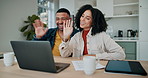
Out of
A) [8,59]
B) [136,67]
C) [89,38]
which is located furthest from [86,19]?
[8,59]

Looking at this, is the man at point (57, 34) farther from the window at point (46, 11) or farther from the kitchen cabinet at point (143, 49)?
the window at point (46, 11)

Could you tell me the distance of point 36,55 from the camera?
75cm

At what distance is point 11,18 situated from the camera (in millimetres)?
2791

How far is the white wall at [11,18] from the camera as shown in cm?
260

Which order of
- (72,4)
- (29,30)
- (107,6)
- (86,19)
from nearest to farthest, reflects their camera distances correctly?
(86,19) → (29,30) → (107,6) → (72,4)

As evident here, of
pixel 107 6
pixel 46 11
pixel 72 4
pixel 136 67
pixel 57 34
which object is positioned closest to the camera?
pixel 136 67

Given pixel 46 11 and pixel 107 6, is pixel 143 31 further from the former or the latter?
pixel 46 11

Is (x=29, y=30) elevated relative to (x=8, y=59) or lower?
elevated

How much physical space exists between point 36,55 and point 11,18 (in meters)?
2.44

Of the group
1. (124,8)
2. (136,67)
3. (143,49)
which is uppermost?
(124,8)

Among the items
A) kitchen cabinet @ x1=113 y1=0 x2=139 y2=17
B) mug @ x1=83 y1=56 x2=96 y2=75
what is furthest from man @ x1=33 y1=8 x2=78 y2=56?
kitchen cabinet @ x1=113 y1=0 x2=139 y2=17

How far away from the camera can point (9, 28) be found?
9.04ft

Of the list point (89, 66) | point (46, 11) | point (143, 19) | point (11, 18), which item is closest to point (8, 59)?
point (89, 66)

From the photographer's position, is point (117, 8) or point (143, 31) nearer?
point (143, 31)
